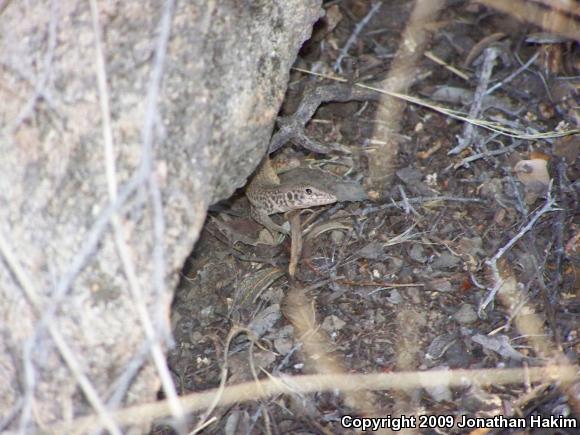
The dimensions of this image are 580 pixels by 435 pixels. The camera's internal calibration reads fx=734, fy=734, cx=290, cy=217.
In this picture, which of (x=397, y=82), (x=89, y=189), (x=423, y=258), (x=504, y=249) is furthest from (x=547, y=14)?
(x=89, y=189)

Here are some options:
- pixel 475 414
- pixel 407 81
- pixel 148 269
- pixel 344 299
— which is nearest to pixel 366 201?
pixel 344 299

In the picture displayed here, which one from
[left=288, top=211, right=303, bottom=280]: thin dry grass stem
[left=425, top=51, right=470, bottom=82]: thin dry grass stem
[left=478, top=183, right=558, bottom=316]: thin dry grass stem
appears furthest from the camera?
[left=425, top=51, right=470, bottom=82]: thin dry grass stem

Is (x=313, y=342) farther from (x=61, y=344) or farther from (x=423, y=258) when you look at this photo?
(x=61, y=344)

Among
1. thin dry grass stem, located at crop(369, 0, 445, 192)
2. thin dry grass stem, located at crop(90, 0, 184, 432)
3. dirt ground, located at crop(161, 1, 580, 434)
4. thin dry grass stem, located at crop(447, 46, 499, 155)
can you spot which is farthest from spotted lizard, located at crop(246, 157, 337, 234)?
thin dry grass stem, located at crop(90, 0, 184, 432)

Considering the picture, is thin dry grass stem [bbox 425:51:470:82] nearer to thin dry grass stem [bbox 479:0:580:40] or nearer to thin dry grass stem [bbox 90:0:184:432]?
thin dry grass stem [bbox 479:0:580:40]

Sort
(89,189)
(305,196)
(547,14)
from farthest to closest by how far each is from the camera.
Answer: (547,14) < (305,196) < (89,189)

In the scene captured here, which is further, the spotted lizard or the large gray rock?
the spotted lizard
